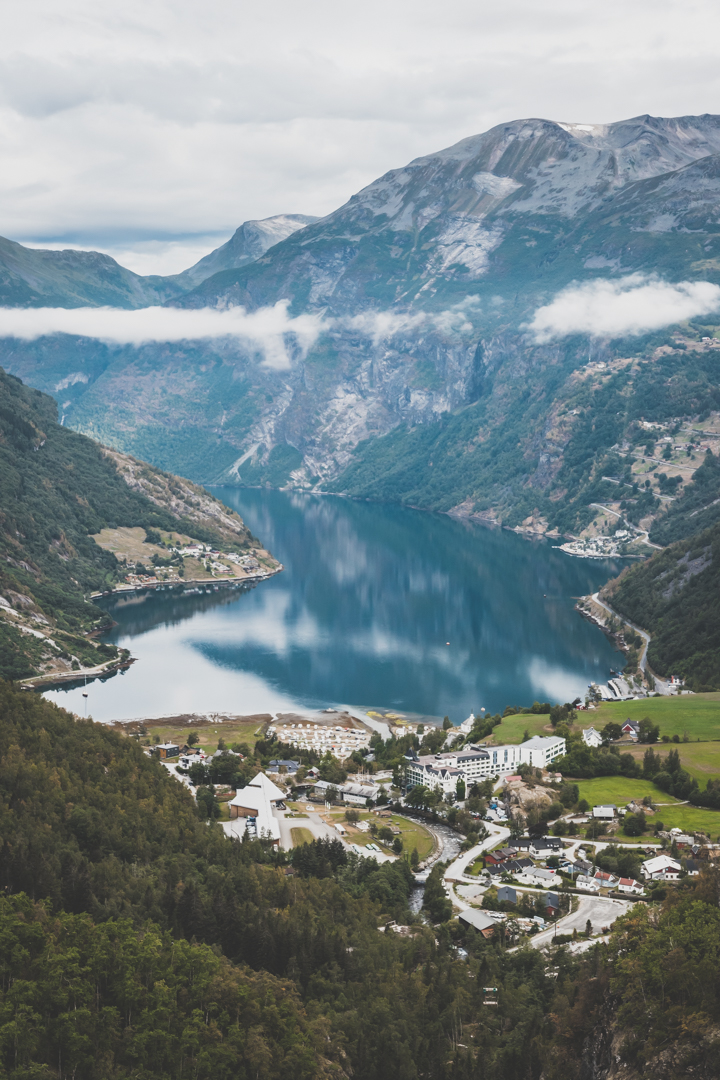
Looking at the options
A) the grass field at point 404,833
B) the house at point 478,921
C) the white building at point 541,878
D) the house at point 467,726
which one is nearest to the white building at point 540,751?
the house at point 467,726

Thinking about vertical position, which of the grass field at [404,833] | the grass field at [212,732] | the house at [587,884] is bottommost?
the grass field at [212,732]

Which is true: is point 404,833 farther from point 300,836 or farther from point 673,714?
point 673,714

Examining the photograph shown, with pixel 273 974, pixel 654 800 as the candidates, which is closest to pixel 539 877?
pixel 654 800

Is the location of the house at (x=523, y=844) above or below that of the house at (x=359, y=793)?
above

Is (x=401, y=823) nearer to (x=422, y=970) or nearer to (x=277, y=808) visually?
(x=277, y=808)

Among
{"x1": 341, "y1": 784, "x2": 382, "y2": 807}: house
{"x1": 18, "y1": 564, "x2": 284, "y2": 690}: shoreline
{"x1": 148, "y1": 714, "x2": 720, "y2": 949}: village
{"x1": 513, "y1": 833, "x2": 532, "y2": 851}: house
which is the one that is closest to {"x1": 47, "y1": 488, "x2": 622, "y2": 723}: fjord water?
{"x1": 18, "y1": 564, "x2": 284, "y2": 690}: shoreline

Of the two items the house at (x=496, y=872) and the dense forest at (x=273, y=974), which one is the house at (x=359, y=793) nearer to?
the house at (x=496, y=872)
